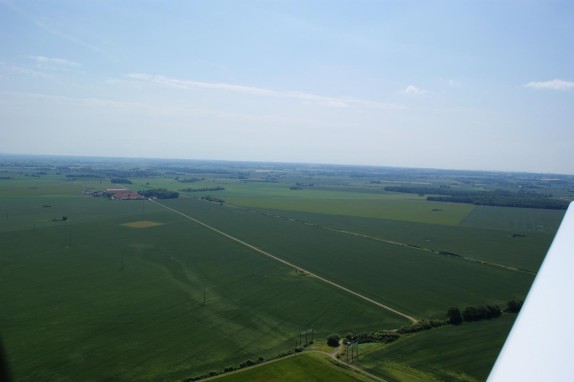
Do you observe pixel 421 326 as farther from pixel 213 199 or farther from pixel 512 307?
pixel 213 199

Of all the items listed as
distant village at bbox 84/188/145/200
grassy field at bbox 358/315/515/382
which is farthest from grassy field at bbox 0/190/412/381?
distant village at bbox 84/188/145/200

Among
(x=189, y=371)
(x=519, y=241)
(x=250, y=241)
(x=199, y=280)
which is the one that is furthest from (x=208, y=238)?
(x=519, y=241)

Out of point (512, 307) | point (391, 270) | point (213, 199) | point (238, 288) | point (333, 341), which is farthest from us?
point (213, 199)

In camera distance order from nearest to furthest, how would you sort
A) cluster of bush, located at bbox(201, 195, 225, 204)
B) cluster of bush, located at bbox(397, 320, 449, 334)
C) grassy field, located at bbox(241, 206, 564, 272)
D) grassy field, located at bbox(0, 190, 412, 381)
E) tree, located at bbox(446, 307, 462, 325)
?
grassy field, located at bbox(0, 190, 412, 381), cluster of bush, located at bbox(397, 320, 449, 334), tree, located at bbox(446, 307, 462, 325), grassy field, located at bbox(241, 206, 564, 272), cluster of bush, located at bbox(201, 195, 225, 204)

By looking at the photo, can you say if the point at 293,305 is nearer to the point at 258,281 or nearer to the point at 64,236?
the point at 258,281

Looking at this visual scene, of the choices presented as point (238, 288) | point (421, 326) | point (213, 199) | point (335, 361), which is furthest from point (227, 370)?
point (213, 199)

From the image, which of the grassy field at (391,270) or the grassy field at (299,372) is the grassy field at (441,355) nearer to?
the grassy field at (299,372)

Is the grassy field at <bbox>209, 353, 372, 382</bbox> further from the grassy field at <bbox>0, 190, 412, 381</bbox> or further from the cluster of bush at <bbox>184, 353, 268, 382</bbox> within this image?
the grassy field at <bbox>0, 190, 412, 381</bbox>
